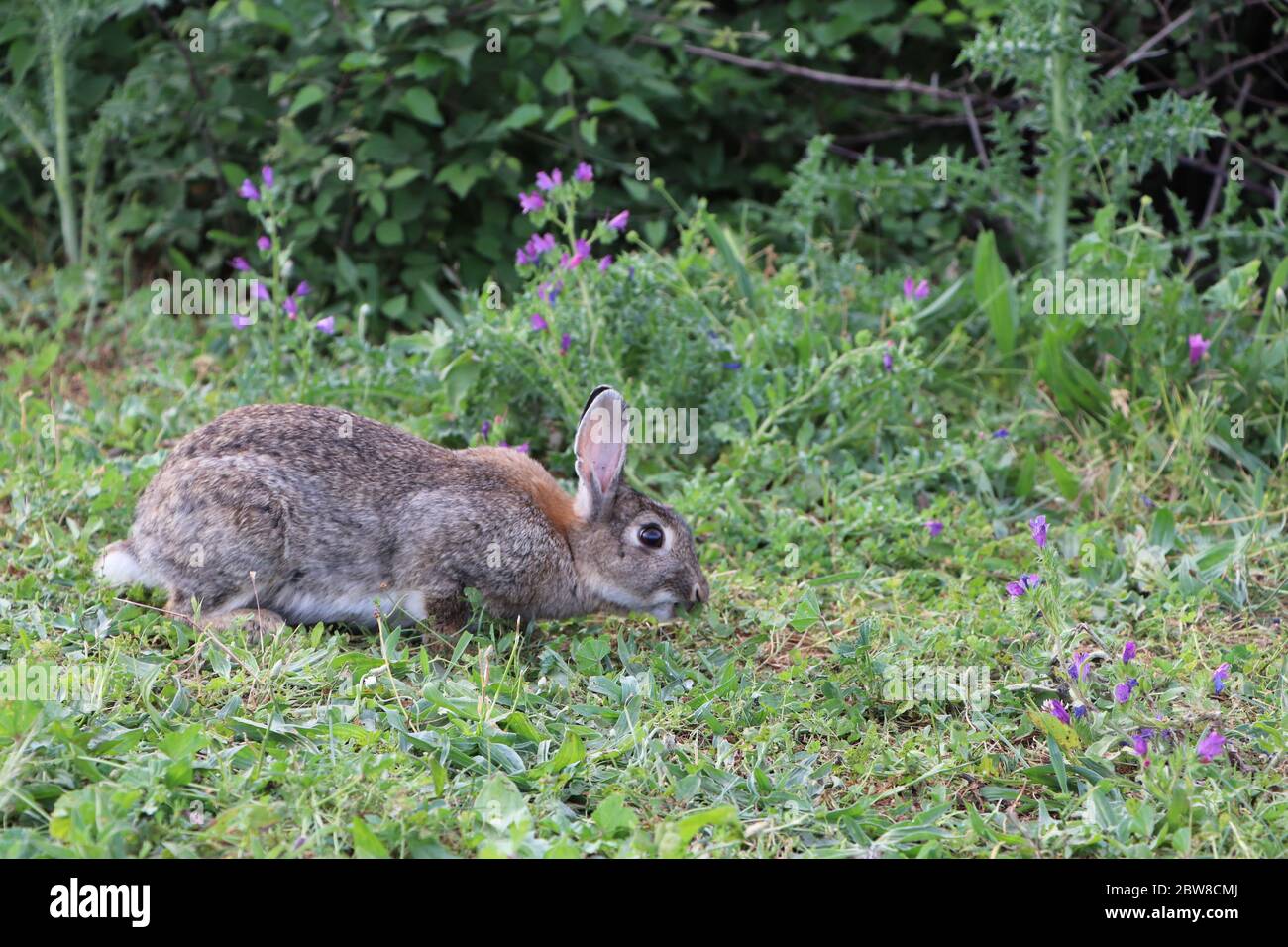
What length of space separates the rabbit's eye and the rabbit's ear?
0.60 ft

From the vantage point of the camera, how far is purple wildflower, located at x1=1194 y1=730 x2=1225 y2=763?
4.28 metres

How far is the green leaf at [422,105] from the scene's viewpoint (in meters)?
8.03

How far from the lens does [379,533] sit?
5496 millimetres

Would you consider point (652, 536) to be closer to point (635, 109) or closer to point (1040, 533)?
point (1040, 533)

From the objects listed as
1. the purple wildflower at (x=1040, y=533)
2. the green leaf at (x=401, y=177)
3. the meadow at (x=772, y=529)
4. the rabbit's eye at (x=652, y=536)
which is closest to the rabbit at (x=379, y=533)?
the rabbit's eye at (x=652, y=536)

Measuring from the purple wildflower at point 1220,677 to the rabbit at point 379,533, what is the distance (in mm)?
1885

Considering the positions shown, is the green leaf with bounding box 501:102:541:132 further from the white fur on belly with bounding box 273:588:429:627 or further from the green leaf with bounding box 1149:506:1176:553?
the green leaf with bounding box 1149:506:1176:553

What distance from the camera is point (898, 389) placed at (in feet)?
22.7

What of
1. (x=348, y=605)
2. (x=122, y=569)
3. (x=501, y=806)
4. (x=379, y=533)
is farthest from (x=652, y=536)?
(x=122, y=569)

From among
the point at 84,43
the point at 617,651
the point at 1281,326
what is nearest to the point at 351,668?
the point at 617,651

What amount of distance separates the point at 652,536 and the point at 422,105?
140 inches

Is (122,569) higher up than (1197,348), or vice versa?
(1197,348)

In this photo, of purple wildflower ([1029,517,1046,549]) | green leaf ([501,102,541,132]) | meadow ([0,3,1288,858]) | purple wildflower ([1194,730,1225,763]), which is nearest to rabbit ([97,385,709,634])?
meadow ([0,3,1288,858])
